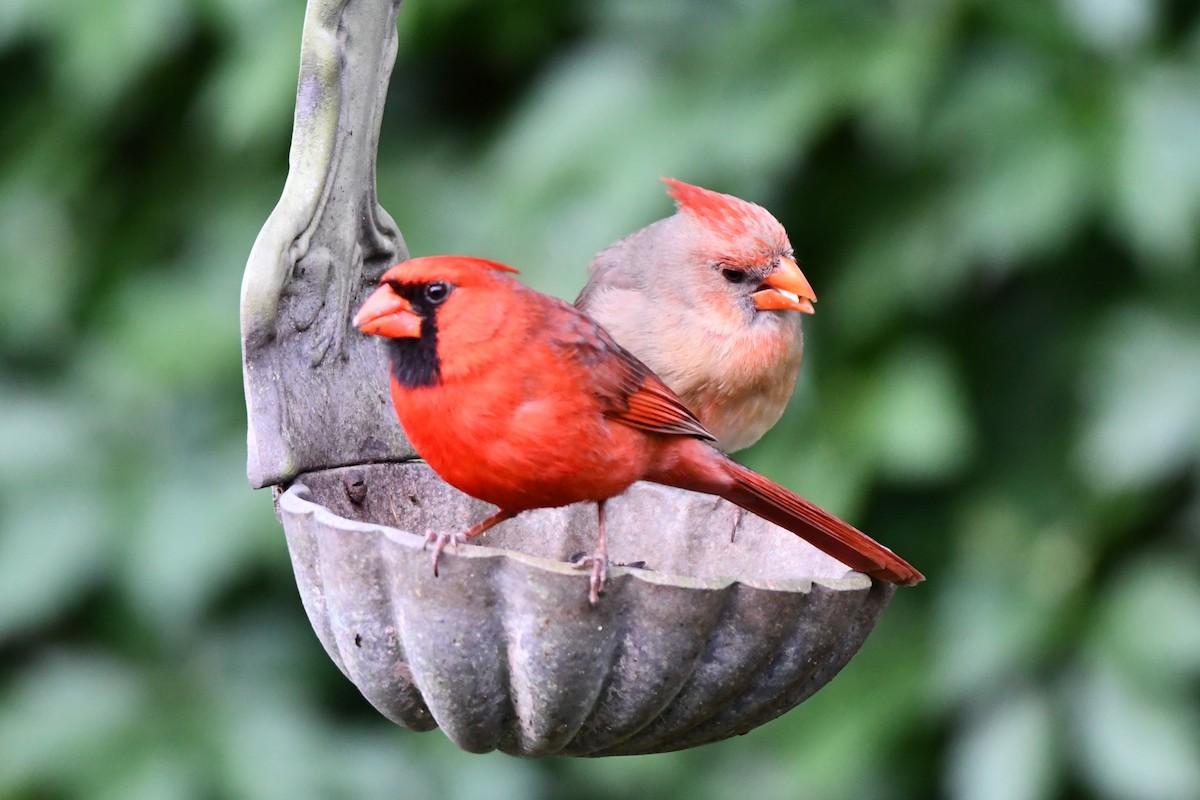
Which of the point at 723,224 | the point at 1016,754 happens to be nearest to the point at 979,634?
the point at 1016,754

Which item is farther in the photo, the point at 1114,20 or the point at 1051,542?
the point at 1051,542

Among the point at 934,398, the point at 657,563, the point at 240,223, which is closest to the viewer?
the point at 657,563

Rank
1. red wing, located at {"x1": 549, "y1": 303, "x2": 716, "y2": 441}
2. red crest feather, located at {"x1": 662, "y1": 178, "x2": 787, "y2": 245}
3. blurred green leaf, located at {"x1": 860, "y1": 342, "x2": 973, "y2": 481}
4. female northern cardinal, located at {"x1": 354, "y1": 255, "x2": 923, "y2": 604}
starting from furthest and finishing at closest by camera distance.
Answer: blurred green leaf, located at {"x1": 860, "y1": 342, "x2": 973, "y2": 481}
red crest feather, located at {"x1": 662, "y1": 178, "x2": 787, "y2": 245}
red wing, located at {"x1": 549, "y1": 303, "x2": 716, "y2": 441}
female northern cardinal, located at {"x1": 354, "y1": 255, "x2": 923, "y2": 604}

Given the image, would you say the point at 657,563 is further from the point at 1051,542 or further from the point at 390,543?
the point at 1051,542

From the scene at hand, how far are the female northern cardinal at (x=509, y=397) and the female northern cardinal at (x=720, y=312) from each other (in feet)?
1.90

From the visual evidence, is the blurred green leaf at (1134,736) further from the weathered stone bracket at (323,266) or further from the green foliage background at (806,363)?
the weathered stone bracket at (323,266)

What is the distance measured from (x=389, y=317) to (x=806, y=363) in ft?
4.58

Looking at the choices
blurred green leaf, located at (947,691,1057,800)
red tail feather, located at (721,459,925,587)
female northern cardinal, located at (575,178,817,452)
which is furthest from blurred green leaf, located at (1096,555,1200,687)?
red tail feather, located at (721,459,925,587)

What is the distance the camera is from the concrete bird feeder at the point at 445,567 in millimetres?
1658

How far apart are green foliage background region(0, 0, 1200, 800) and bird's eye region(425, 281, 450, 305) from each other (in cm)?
113

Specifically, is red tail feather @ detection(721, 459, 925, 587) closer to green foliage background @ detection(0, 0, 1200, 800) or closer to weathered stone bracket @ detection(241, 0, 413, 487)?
weathered stone bracket @ detection(241, 0, 413, 487)

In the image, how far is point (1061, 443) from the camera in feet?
10.7

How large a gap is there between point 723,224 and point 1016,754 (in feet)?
3.99

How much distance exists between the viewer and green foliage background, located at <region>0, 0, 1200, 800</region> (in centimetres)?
295
